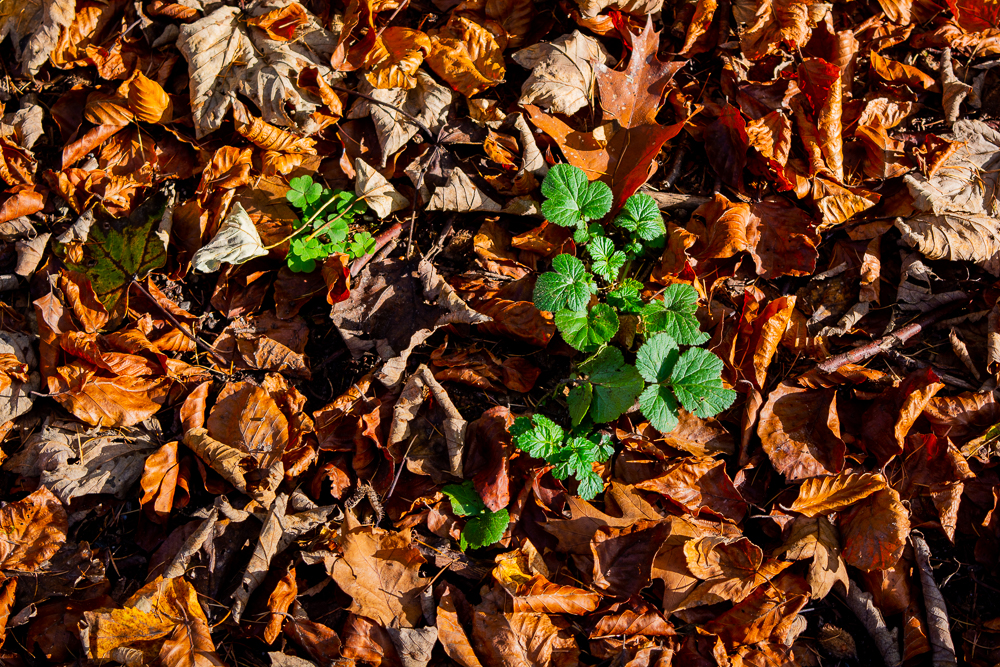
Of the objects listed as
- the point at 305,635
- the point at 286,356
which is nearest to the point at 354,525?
the point at 305,635

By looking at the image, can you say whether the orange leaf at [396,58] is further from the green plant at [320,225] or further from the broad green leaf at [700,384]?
the broad green leaf at [700,384]

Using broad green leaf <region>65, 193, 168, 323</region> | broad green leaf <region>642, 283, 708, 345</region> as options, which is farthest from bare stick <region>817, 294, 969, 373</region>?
broad green leaf <region>65, 193, 168, 323</region>

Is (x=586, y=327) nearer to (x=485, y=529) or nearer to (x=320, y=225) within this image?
→ (x=485, y=529)

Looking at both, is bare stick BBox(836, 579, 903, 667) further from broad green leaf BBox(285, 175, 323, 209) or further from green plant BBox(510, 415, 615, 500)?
broad green leaf BBox(285, 175, 323, 209)

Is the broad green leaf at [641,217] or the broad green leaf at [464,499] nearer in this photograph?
the broad green leaf at [464,499]

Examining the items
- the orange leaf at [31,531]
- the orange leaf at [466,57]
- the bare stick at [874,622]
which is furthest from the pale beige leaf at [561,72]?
the orange leaf at [31,531]
